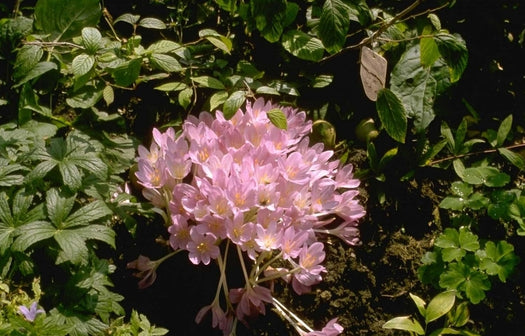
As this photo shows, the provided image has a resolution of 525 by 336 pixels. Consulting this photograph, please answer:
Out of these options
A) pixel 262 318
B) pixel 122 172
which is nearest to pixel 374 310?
pixel 262 318

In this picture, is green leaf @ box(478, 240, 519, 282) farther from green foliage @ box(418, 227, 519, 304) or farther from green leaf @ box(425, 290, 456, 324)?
green leaf @ box(425, 290, 456, 324)

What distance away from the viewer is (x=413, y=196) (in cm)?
271

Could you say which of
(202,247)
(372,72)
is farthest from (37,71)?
(372,72)

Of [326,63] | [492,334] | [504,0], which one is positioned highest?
[504,0]

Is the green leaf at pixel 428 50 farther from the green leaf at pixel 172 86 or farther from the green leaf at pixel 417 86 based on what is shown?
the green leaf at pixel 172 86

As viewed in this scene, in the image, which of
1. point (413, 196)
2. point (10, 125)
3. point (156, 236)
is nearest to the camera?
point (10, 125)

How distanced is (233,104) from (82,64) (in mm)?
539

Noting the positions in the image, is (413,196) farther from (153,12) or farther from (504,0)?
(153,12)

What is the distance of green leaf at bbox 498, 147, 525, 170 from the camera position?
8.55 feet

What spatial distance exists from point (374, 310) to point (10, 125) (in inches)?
56.6

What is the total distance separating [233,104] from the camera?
2.32 m

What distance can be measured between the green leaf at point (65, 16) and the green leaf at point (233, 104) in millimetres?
655

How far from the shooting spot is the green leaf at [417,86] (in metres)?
2.66

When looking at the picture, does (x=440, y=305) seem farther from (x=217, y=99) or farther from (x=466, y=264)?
(x=217, y=99)
